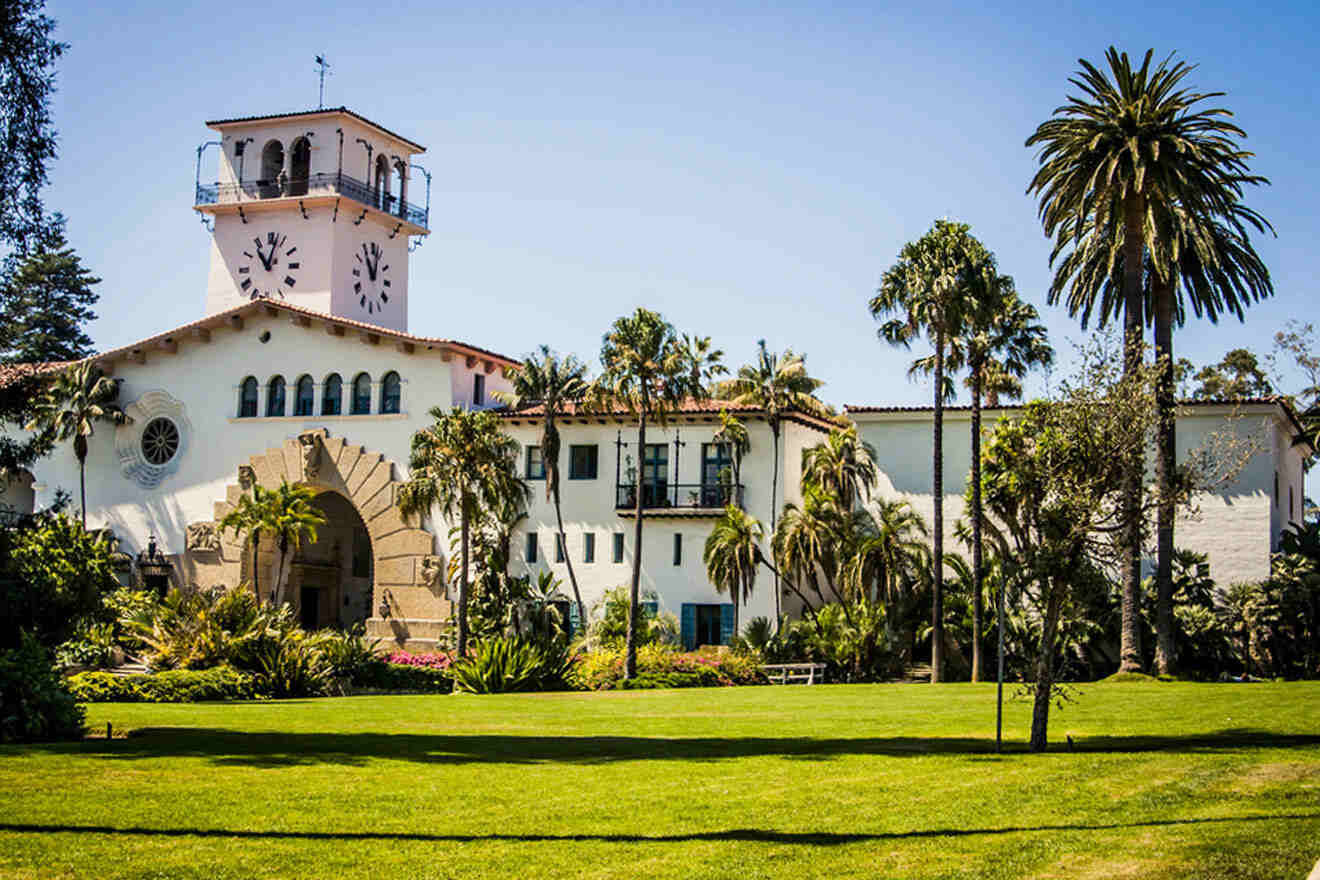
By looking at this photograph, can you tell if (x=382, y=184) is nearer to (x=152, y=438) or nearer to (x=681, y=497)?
(x=152, y=438)

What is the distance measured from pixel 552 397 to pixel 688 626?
29.5ft

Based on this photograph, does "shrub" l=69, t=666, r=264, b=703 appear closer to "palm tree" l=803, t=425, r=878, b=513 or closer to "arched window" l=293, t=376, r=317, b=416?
"arched window" l=293, t=376, r=317, b=416

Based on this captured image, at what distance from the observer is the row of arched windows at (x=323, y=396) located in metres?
52.4

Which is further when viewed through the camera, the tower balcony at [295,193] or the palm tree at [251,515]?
the tower balcony at [295,193]

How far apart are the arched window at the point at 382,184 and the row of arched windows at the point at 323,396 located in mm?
13546

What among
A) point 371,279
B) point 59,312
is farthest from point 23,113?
point 59,312

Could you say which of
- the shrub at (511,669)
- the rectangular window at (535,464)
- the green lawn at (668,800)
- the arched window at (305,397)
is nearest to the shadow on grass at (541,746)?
the green lawn at (668,800)

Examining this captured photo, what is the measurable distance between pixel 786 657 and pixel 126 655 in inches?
800

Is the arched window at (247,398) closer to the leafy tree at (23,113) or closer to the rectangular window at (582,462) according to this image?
the rectangular window at (582,462)

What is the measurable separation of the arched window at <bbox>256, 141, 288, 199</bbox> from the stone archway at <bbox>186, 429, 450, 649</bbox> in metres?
15.3

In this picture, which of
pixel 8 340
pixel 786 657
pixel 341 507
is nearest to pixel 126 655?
pixel 341 507

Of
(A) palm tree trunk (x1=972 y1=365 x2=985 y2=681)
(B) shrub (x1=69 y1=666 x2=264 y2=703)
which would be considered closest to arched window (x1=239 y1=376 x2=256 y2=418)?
(B) shrub (x1=69 y1=666 x2=264 y2=703)

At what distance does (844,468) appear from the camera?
46562mm

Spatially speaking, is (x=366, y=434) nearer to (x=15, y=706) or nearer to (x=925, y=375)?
(x=925, y=375)
